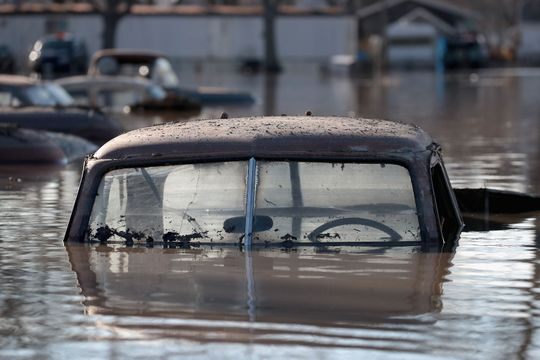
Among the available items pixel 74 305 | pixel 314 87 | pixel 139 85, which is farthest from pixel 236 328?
pixel 314 87

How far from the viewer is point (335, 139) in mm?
8547

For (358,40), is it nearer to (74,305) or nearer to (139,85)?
(139,85)

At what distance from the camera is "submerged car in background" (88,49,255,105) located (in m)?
34.5

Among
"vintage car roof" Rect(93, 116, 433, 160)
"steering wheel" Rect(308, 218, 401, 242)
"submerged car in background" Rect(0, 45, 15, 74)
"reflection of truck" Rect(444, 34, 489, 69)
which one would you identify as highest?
"vintage car roof" Rect(93, 116, 433, 160)

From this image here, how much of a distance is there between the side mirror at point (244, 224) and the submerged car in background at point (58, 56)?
52.9 metres

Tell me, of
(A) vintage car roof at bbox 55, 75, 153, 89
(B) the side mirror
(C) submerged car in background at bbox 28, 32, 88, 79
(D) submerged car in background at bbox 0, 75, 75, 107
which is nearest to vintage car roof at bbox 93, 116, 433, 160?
(B) the side mirror

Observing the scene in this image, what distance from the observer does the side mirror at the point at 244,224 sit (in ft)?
28.1

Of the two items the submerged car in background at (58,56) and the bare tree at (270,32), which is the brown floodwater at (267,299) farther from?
the bare tree at (270,32)

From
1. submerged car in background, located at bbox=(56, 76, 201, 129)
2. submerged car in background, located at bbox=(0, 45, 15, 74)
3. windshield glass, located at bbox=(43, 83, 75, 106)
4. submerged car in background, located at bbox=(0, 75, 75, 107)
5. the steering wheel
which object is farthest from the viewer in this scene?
submerged car in background, located at bbox=(0, 45, 15, 74)

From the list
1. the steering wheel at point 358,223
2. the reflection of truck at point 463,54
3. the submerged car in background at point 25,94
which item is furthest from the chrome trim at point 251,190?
the reflection of truck at point 463,54

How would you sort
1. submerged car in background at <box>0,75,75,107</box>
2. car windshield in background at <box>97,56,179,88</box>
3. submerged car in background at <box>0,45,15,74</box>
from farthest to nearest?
1. submerged car in background at <box>0,45,15,74</box>
2. car windshield in background at <box>97,56,179,88</box>
3. submerged car in background at <box>0,75,75,107</box>

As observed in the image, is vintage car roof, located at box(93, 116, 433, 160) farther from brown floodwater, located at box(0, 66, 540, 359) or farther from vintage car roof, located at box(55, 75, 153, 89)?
vintage car roof, located at box(55, 75, 153, 89)

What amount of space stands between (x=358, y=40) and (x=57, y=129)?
69700 millimetres

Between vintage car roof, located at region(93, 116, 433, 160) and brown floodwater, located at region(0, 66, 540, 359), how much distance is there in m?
0.54
